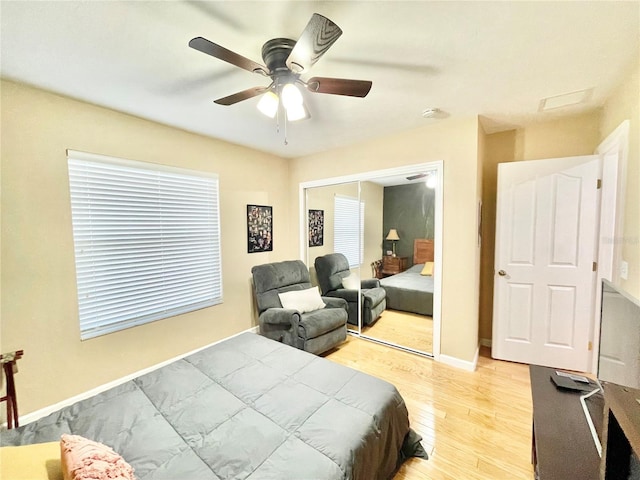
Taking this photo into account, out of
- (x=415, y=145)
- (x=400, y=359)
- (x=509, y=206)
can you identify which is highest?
(x=415, y=145)

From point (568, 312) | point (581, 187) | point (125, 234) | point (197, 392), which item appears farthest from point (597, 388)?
point (125, 234)

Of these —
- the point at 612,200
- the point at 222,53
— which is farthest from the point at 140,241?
the point at 612,200

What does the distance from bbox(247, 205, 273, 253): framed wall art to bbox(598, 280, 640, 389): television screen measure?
10.7 ft

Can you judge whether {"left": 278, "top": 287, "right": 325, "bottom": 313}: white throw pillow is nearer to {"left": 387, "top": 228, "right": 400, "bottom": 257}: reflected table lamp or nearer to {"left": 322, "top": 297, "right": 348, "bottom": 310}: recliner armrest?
{"left": 322, "top": 297, "right": 348, "bottom": 310}: recliner armrest

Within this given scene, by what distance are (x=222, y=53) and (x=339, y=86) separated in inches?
25.2

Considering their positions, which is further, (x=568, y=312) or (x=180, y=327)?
(x=180, y=327)

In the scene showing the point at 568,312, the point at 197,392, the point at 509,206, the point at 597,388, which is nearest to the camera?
the point at 597,388

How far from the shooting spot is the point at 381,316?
3805 mm

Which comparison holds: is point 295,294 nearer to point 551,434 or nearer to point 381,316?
point 381,316

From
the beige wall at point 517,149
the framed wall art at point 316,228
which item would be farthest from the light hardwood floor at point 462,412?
the framed wall art at point 316,228

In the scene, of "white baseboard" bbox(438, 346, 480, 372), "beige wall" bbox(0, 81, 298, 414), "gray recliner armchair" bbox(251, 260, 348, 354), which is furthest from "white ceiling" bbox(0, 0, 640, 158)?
"white baseboard" bbox(438, 346, 480, 372)

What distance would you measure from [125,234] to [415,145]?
10.1ft

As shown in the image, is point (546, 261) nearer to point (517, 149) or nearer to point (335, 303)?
point (517, 149)

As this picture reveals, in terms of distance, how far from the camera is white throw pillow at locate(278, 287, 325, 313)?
3.12 meters
